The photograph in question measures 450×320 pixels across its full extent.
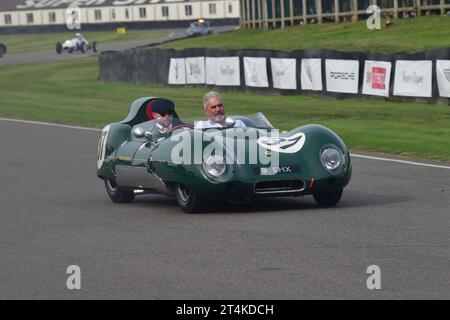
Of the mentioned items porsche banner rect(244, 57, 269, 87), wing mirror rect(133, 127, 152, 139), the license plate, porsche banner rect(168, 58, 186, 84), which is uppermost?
wing mirror rect(133, 127, 152, 139)

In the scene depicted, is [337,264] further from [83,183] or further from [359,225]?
[83,183]

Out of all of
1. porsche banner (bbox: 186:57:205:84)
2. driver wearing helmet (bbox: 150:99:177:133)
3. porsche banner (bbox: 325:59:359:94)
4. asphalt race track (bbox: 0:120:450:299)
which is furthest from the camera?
porsche banner (bbox: 186:57:205:84)

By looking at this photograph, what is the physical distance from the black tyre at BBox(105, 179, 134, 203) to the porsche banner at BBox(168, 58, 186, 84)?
25682 mm

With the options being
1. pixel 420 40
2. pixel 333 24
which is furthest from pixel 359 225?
pixel 333 24

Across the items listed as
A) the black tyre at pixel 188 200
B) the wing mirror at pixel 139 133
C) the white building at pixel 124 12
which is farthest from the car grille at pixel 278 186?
the white building at pixel 124 12

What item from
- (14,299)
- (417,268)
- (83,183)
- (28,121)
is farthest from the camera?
(28,121)

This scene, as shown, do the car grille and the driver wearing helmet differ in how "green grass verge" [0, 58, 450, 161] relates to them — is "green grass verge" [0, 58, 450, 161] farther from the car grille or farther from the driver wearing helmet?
the car grille

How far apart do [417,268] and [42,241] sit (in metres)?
3.47

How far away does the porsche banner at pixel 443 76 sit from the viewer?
83.2 feet

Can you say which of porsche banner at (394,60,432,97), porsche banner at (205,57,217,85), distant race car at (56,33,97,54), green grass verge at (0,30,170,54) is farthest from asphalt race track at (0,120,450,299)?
green grass verge at (0,30,170,54)

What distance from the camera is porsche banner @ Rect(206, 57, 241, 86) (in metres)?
35.5

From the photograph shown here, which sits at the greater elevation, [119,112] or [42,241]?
[42,241]

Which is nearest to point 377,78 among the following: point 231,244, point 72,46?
point 231,244
